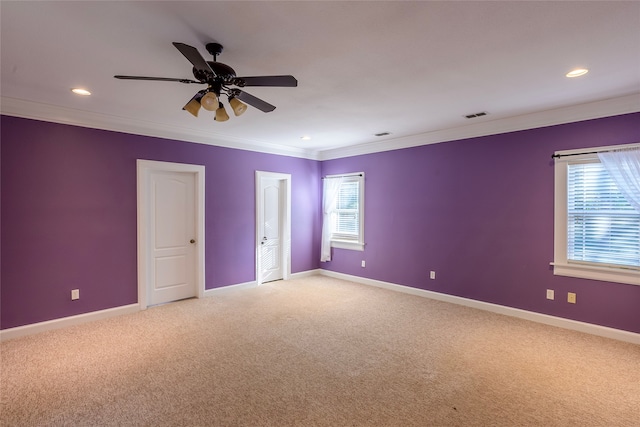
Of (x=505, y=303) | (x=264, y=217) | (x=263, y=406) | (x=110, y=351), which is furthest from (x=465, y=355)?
(x=264, y=217)

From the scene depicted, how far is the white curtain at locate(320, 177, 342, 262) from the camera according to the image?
6.42 m

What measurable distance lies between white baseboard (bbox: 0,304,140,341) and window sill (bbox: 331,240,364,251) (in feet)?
11.6

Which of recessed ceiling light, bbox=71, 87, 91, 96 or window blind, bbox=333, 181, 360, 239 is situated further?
window blind, bbox=333, 181, 360, 239

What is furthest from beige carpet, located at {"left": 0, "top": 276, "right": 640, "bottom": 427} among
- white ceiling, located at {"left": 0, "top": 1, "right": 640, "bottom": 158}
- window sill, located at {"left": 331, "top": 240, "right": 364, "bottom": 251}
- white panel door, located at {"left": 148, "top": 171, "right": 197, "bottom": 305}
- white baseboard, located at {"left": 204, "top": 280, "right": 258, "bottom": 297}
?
white ceiling, located at {"left": 0, "top": 1, "right": 640, "bottom": 158}

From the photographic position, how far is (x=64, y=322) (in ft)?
12.7

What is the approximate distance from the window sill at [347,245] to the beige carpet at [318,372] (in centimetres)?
189

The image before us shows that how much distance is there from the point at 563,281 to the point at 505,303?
2.42 feet

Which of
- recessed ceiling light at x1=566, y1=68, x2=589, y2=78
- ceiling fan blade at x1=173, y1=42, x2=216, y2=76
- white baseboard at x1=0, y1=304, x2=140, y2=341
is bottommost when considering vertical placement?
white baseboard at x1=0, y1=304, x2=140, y2=341

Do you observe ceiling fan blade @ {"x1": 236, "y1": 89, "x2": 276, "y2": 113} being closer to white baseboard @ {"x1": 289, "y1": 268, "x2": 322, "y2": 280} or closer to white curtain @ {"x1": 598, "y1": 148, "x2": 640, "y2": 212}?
white curtain @ {"x1": 598, "y1": 148, "x2": 640, "y2": 212}

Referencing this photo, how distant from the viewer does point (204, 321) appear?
4039mm

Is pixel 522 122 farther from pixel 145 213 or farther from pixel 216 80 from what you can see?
pixel 145 213

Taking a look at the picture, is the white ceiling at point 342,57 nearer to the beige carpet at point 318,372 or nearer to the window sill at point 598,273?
the window sill at point 598,273

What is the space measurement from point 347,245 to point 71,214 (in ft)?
14.2

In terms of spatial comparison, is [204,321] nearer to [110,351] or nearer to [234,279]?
[110,351]
